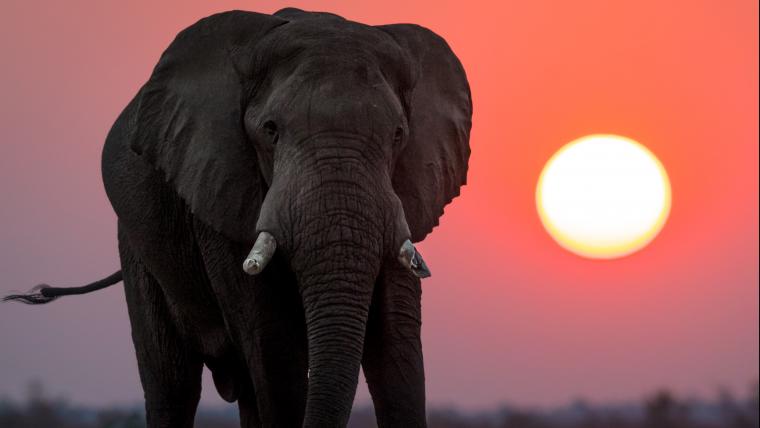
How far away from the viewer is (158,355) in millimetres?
9023

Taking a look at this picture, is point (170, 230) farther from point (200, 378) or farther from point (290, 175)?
point (290, 175)

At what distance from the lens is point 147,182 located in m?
8.60

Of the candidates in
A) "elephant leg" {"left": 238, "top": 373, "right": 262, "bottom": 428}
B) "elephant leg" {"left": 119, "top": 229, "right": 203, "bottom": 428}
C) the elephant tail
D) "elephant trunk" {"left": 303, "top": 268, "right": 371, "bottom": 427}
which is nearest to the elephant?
"elephant trunk" {"left": 303, "top": 268, "right": 371, "bottom": 427}

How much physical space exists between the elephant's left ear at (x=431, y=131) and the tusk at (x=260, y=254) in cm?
72

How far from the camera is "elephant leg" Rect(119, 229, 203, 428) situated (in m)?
8.97

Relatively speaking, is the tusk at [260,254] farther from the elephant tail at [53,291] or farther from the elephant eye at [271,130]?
the elephant tail at [53,291]

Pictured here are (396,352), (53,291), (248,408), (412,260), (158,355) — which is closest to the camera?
(412,260)

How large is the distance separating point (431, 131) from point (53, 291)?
4.03 metres

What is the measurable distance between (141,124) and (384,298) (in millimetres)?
1538

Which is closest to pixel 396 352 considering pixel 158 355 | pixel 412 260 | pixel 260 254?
pixel 412 260

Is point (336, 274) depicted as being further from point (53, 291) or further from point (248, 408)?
point (53, 291)

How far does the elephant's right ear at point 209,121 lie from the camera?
7.37 m

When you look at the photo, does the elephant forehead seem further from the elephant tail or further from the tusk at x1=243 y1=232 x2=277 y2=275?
the elephant tail

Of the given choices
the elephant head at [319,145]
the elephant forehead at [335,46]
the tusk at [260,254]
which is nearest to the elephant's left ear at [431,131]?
the elephant head at [319,145]
